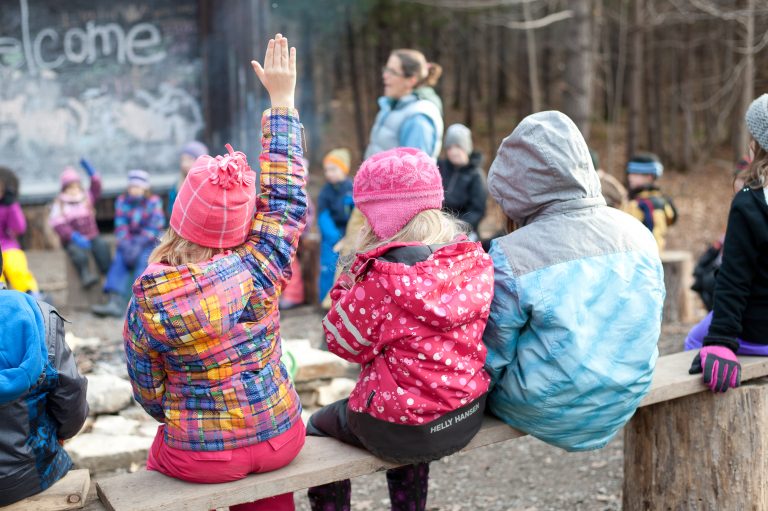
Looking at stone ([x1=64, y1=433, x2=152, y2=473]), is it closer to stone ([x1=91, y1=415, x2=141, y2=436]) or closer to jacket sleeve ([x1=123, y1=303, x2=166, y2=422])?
stone ([x1=91, y1=415, x2=141, y2=436])

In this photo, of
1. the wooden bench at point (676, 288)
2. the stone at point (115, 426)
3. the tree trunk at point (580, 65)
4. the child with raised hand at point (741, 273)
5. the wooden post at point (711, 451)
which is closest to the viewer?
the child with raised hand at point (741, 273)

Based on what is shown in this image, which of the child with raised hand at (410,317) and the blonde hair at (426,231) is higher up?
the blonde hair at (426,231)

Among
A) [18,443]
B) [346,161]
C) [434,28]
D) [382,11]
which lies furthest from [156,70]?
[434,28]

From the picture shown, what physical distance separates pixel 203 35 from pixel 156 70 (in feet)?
2.40

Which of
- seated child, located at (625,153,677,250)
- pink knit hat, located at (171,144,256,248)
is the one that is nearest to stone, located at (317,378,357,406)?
seated child, located at (625,153,677,250)

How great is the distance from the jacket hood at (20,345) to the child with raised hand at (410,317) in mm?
853

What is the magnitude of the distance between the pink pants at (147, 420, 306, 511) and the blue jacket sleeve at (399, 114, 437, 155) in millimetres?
3131

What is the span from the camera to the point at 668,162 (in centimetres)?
2194

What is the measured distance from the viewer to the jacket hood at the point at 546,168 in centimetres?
289

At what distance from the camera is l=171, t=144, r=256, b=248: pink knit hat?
2592mm

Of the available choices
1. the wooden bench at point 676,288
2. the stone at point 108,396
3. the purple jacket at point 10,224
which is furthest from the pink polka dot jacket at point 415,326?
the purple jacket at point 10,224

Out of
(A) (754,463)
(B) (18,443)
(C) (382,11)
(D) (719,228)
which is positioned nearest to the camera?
(B) (18,443)

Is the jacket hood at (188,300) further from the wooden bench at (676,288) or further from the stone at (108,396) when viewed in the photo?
the wooden bench at (676,288)

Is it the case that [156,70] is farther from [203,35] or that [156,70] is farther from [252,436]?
[252,436]
